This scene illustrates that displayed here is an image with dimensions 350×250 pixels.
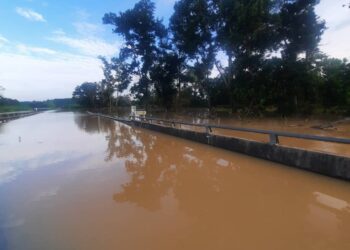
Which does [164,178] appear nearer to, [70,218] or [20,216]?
[70,218]

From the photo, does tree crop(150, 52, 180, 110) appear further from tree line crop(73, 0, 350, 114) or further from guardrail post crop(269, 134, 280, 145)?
guardrail post crop(269, 134, 280, 145)

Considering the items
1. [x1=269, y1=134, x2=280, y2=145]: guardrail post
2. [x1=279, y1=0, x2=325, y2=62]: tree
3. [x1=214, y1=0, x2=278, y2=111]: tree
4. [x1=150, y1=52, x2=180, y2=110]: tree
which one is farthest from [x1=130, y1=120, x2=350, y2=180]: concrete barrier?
[x1=150, y1=52, x2=180, y2=110]: tree

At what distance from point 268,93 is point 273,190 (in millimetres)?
15964

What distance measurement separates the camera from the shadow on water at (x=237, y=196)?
3754mm

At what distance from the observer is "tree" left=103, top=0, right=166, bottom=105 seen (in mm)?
28875

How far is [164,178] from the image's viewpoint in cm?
655

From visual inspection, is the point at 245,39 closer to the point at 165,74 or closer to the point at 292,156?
the point at 165,74

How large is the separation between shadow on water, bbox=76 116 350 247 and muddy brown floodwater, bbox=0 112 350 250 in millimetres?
15

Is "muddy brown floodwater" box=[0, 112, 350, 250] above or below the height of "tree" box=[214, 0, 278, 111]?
below

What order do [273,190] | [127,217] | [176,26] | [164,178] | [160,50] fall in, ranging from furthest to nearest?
[160,50] < [176,26] < [164,178] < [273,190] < [127,217]

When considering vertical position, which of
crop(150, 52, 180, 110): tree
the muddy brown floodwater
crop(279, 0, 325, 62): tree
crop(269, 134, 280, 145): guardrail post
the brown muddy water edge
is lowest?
the muddy brown floodwater

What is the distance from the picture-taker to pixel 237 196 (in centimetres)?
495

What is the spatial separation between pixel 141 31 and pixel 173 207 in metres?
27.4

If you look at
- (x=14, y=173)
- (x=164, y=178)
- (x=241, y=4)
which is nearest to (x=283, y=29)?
(x=241, y=4)
